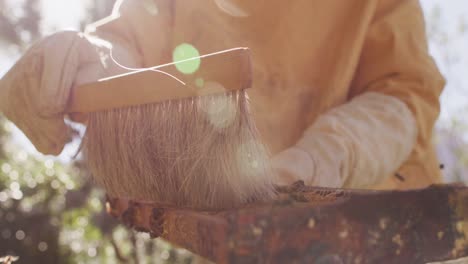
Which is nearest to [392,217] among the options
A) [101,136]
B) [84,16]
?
[101,136]

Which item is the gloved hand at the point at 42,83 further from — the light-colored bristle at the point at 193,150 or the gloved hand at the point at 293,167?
the gloved hand at the point at 293,167

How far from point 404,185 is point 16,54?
12.4 feet

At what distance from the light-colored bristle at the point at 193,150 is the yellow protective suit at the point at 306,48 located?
327 mm

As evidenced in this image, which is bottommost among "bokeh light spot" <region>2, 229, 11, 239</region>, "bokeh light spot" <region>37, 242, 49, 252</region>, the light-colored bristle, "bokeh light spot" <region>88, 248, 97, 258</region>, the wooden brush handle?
"bokeh light spot" <region>88, 248, 97, 258</region>

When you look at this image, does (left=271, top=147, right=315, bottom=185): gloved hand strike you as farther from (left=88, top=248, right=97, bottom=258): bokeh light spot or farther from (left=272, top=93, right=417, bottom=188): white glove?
(left=88, top=248, right=97, bottom=258): bokeh light spot

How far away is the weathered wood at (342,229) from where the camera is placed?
0.40 meters

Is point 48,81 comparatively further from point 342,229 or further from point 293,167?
point 342,229

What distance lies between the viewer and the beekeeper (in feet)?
2.92

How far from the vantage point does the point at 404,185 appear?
1.11m

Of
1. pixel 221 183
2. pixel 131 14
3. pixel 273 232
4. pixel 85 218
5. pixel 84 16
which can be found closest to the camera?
pixel 273 232

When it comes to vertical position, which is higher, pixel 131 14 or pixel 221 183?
pixel 131 14

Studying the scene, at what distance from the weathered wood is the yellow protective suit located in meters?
0.51

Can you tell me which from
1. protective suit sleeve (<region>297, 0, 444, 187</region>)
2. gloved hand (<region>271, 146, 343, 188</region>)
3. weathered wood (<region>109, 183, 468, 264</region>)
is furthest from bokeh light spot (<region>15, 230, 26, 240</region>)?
weathered wood (<region>109, 183, 468, 264</region>)

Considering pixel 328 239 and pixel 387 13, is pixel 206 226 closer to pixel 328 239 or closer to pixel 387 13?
pixel 328 239
